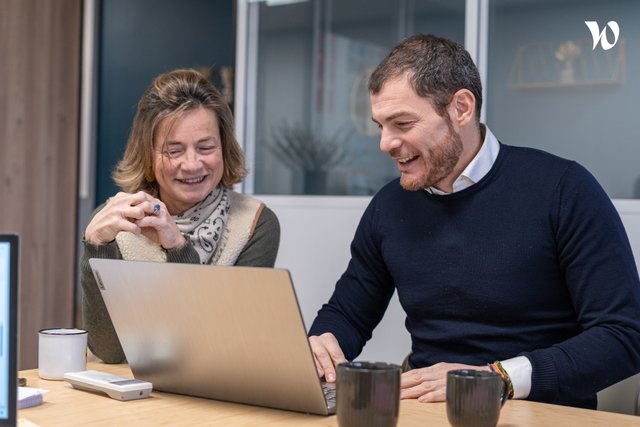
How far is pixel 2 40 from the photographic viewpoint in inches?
142

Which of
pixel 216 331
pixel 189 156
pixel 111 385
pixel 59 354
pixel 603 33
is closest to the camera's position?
pixel 216 331

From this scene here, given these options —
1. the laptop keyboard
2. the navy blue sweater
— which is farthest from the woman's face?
the laptop keyboard

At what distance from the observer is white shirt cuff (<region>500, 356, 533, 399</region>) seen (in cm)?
Answer: 148

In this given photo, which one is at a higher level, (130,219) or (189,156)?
(189,156)

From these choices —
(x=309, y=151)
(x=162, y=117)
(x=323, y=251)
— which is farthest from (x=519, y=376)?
(x=309, y=151)

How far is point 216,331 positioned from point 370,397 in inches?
12.7

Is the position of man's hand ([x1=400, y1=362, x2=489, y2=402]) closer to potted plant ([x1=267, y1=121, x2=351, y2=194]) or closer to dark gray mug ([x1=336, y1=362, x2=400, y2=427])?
dark gray mug ([x1=336, y1=362, x2=400, y2=427])

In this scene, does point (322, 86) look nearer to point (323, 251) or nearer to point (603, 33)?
point (323, 251)

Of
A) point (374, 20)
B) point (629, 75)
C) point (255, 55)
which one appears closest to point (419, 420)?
point (629, 75)

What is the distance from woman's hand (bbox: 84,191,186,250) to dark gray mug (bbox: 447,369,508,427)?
2.78ft

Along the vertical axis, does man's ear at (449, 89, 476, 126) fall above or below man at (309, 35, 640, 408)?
above

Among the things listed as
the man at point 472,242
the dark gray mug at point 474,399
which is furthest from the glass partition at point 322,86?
the dark gray mug at point 474,399

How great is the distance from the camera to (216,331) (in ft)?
4.23

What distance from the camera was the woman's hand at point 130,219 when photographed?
1729 mm
